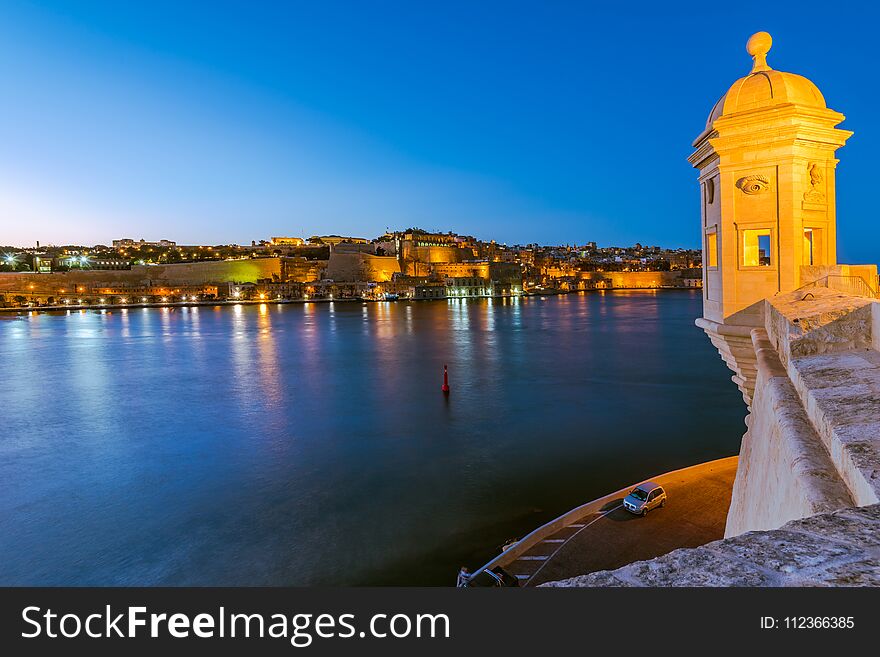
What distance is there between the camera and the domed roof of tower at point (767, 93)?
589 cm

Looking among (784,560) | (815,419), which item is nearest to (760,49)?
(815,419)

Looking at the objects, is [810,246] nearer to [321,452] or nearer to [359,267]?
[321,452]

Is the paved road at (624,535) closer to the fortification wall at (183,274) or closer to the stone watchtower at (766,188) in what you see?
the stone watchtower at (766,188)

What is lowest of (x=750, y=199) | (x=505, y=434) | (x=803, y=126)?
(x=505, y=434)

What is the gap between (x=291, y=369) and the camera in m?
30.2

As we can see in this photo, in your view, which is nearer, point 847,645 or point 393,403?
point 847,645

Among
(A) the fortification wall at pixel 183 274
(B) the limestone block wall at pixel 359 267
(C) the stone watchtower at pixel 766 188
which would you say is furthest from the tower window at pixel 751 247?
(A) the fortification wall at pixel 183 274

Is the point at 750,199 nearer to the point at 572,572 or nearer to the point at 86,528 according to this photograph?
the point at 572,572

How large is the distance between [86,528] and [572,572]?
9.30m

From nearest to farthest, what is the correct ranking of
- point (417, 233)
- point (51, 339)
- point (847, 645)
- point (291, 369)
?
point (847, 645) → point (291, 369) → point (51, 339) → point (417, 233)

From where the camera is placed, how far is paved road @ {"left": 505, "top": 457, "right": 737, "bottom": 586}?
23.3 ft

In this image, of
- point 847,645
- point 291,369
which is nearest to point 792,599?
point 847,645

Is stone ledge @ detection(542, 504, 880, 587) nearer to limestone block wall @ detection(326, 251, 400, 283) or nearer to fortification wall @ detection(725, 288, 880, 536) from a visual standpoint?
fortification wall @ detection(725, 288, 880, 536)

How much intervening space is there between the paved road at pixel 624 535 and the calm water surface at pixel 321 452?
1.57 metres
